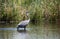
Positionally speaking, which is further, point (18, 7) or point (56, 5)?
point (56, 5)

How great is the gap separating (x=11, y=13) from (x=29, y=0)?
337cm

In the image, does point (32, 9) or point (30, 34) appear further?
point (32, 9)

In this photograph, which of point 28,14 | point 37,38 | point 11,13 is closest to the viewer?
point 37,38

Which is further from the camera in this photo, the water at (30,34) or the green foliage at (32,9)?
the green foliage at (32,9)

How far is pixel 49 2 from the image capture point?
83.0 feet

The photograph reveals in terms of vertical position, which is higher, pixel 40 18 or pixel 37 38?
pixel 37 38

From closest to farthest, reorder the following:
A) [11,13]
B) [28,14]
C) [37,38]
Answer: [37,38] < [11,13] < [28,14]

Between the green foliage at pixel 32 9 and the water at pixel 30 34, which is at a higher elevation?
the water at pixel 30 34

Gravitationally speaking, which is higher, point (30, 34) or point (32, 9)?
point (30, 34)

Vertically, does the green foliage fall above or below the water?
below

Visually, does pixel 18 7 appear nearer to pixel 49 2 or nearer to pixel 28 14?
pixel 28 14

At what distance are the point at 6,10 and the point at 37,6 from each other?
3.19 meters

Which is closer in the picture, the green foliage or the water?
the water

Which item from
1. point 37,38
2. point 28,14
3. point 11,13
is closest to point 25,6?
point 28,14
